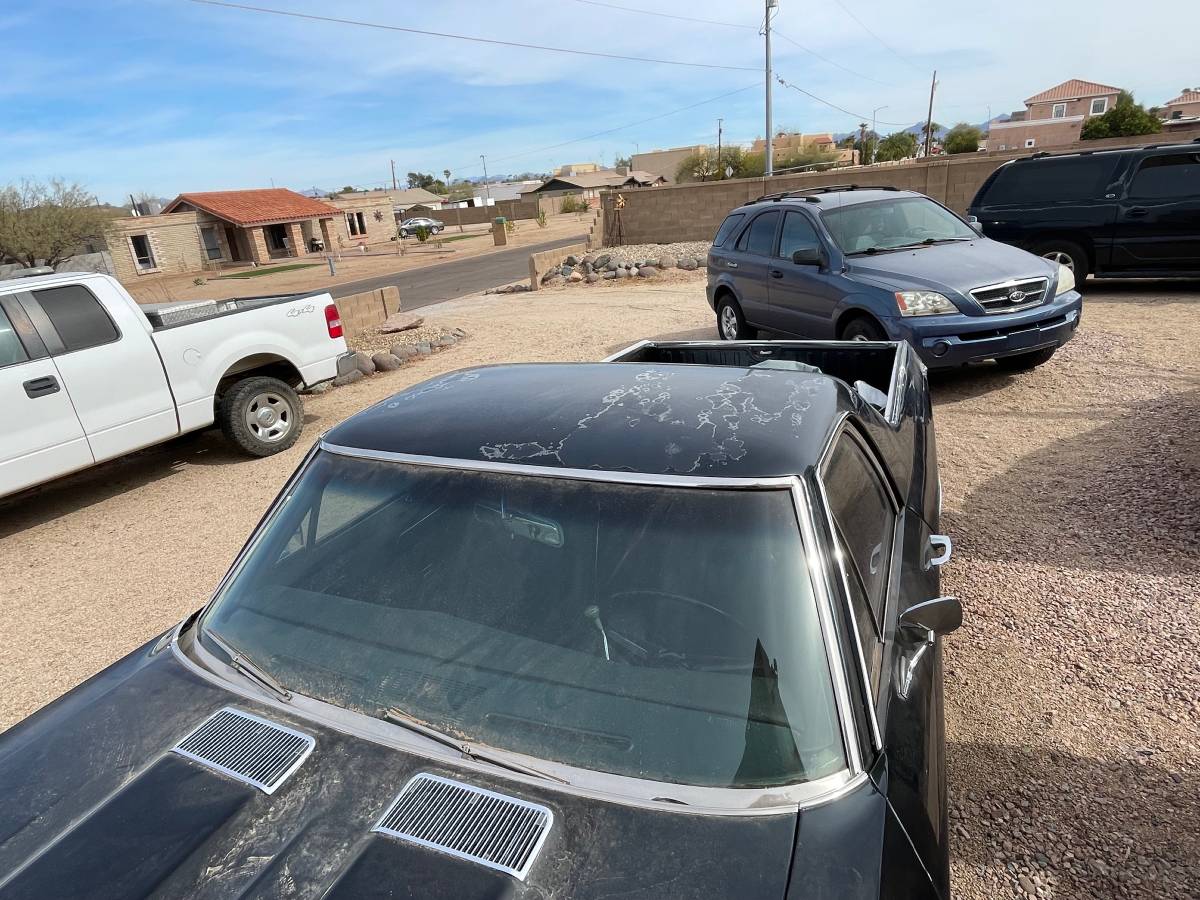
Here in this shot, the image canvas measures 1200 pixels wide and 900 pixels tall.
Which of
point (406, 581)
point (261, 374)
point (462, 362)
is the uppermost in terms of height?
point (406, 581)

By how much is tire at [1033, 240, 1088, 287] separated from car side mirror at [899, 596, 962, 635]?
1047 cm

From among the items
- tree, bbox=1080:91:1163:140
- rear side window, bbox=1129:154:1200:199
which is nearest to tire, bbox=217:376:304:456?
rear side window, bbox=1129:154:1200:199

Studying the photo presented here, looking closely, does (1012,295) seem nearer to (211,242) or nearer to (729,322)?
(729,322)

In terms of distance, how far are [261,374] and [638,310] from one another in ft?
24.6

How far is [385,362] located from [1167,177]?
10687 millimetres

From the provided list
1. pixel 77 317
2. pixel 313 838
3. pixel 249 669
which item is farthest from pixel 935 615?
pixel 77 317

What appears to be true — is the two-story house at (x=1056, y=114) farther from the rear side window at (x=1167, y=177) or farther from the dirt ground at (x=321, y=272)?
the rear side window at (x=1167, y=177)

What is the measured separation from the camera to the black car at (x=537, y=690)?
1449 mm

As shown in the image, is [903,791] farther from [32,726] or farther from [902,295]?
[902,295]

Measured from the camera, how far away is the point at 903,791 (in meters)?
1.64

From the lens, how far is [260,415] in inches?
291

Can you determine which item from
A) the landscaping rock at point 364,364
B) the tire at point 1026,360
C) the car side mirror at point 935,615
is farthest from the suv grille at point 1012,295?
the landscaping rock at point 364,364

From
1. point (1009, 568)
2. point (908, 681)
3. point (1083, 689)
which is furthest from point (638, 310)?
point (908, 681)

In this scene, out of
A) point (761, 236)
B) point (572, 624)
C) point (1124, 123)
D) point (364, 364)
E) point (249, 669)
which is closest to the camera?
point (572, 624)
